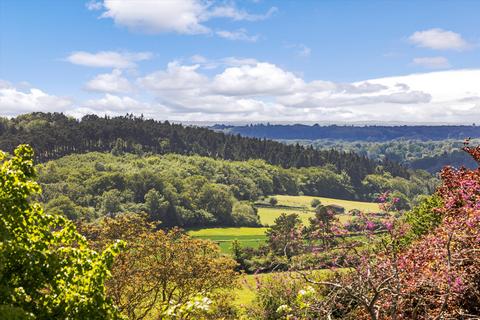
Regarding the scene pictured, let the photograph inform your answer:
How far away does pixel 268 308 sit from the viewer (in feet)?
106

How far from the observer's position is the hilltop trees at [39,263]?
9.78 m

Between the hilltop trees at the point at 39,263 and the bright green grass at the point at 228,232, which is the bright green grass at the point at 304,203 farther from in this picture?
the hilltop trees at the point at 39,263

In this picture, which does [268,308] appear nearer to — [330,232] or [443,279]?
[330,232]

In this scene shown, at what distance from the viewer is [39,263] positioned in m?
9.96

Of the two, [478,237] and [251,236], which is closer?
[478,237]

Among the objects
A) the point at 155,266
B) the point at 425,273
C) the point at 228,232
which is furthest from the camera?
the point at 228,232

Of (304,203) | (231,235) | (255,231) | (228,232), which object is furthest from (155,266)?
(304,203)

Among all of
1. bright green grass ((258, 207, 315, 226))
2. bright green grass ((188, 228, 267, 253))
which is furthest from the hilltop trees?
bright green grass ((258, 207, 315, 226))

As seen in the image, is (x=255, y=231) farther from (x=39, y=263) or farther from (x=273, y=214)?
(x=39, y=263)

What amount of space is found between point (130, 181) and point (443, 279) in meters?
144

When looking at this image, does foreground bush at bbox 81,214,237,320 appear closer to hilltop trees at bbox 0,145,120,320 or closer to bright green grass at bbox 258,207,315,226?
hilltop trees at bbox 0,145,120,320

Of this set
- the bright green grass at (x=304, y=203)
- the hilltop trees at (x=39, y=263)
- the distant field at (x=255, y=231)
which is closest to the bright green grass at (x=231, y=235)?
the distant field at (x=255, y=231)

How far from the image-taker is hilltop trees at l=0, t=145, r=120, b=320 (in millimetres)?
9781

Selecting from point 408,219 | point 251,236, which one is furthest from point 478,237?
point 251,236
